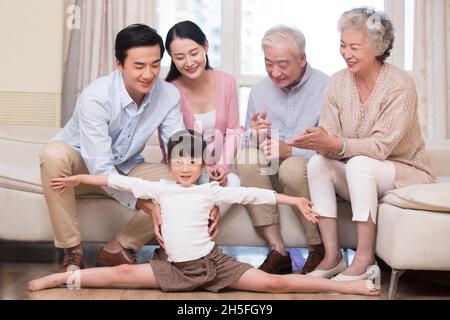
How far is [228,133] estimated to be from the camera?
2.15 meters

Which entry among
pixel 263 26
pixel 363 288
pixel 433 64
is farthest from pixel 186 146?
pixel 433 64

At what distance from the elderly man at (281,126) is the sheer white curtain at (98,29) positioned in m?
1.60

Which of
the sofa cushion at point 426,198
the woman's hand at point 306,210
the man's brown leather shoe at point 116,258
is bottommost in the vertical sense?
the man's brown leather shoe at point 116,258

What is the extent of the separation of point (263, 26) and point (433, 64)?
1.04 meters

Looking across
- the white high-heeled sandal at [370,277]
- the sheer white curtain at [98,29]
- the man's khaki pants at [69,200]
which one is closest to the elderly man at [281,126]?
the white high-heeled sandal at [370,277]

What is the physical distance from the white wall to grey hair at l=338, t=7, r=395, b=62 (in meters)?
2.06

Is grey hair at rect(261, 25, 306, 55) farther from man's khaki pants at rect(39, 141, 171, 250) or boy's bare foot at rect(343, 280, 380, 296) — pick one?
boy's bare foot at rect(343, 280, 380, 296)

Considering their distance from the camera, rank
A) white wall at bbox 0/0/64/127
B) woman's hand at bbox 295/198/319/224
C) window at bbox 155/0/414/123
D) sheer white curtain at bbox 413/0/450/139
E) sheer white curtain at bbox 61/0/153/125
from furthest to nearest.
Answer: window at bbox 155/0/414/123, sheer white curtain at bbox 413/0/450/139, sheer white curtain at bbox 61/0/153/125, white wall at bbox 0/0/64/127, woman's hand at bbox 295/198/319/224

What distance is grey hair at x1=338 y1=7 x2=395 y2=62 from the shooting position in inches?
77.6

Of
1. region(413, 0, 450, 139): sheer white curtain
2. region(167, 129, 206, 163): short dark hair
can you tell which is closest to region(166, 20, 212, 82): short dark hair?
region(167, 129, 206, 163): short dark hair

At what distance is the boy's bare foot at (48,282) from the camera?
5.82 ft

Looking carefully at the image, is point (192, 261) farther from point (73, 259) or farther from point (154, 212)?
point (73, 259)

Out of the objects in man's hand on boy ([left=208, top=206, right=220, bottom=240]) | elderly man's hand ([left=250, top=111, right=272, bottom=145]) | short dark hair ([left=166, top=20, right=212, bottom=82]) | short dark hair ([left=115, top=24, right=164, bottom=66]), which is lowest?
man's hand on boy ([left=208, top=206, right=220, bottom=240])

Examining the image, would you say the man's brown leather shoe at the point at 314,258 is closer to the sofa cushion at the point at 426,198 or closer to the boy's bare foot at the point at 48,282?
the sofa cushion at the point at 426,198
